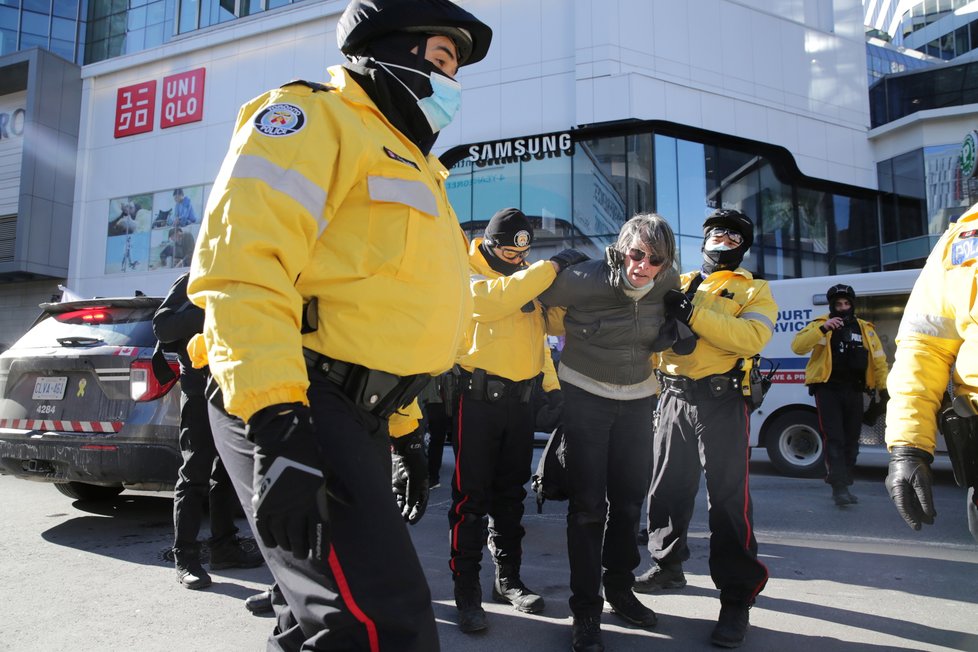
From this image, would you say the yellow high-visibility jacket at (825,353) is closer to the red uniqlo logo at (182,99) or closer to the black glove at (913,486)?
the black glove at (913,486)


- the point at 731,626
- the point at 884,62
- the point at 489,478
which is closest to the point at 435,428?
the point at 489,478

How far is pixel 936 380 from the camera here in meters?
2.07

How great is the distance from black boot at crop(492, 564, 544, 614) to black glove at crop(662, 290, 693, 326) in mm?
1542

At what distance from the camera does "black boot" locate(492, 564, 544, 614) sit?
3291 mm

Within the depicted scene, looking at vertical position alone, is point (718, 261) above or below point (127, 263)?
below

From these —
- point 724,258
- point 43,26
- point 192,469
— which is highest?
point 43,26

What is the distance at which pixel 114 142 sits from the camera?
24.8 m

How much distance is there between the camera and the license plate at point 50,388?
4434mm

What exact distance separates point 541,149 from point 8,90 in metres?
20.6

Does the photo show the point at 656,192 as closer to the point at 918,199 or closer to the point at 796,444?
the point at 918,199

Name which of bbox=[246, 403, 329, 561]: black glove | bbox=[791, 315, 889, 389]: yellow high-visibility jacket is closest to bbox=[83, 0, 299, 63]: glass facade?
bbox=[791, 315, 889, 389]: yellow high-visibility jacket

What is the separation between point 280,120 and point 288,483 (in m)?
0.83

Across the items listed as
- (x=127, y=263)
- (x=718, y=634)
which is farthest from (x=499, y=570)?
(x=127, y=263)

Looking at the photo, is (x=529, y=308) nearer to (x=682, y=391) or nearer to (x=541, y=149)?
(x=682, y=391)
